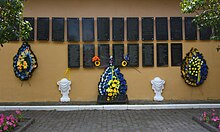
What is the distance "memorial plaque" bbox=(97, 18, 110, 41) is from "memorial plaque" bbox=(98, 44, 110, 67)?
251 mm

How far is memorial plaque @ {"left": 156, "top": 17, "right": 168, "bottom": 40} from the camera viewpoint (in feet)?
37.1

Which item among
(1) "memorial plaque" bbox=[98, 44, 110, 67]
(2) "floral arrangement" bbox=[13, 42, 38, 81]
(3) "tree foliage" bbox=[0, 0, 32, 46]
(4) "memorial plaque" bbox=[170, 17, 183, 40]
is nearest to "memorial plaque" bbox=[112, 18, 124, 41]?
(1) "memorial plaque" bbox=[98, 44, 110, 67]

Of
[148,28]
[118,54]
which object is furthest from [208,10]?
[118,54]

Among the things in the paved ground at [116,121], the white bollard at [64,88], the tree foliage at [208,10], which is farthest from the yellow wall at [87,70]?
the tree foliage at [208,10]

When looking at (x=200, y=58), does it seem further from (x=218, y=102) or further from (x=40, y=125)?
(x=40, y=125)

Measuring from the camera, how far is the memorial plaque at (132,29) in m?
11.2

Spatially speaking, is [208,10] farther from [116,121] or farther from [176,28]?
[116,121]

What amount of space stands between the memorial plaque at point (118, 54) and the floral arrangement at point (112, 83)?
0.20 m

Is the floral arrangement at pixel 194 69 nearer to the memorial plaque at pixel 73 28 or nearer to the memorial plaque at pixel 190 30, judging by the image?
the memorial plaque at pixel 190 30

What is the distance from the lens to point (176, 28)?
11.4 m

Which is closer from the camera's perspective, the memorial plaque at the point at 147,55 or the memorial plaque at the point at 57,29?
the memorial plaque at the point at 57,29

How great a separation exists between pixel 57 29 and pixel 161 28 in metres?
3.76

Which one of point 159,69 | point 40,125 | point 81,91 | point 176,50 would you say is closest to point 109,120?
point 40,125

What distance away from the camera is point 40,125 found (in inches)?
321
